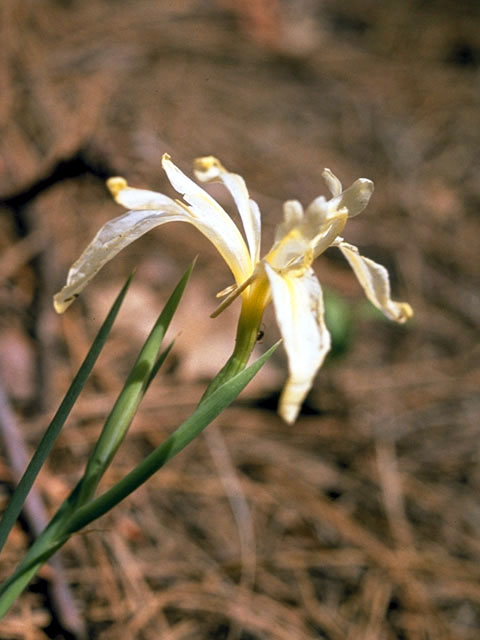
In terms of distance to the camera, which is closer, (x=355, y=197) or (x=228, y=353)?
(x=355, y=197)

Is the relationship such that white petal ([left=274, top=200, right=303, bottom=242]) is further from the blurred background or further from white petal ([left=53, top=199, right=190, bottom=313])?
the blurred background

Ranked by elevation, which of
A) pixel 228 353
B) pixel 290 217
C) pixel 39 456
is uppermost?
pixel 290 217

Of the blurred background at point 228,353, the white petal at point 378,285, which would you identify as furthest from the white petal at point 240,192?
the blurred background at point 228,353

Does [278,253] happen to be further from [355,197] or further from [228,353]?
[228,353]

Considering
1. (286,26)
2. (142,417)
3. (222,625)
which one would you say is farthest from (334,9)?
(222,625)

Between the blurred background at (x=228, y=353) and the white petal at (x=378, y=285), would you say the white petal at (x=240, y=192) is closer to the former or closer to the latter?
the white petal at (x=378, y=285)

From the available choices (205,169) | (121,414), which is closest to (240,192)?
(205,169)

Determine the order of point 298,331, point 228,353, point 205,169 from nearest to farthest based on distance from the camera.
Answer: point 298,331 < point 205,169 < point 228,353
